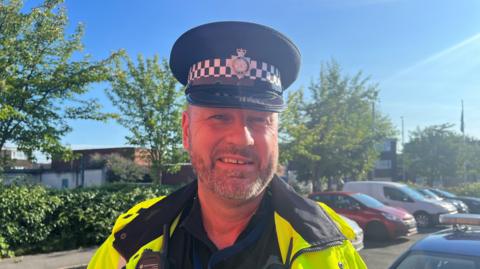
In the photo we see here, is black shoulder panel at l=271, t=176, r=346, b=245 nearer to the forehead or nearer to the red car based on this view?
the forehead

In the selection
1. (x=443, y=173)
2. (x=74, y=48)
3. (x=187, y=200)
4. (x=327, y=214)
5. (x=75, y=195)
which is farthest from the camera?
(x=443, y=173)

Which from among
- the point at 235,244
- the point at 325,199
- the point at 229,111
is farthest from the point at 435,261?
the point at 325,199

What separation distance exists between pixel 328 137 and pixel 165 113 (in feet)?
34.3

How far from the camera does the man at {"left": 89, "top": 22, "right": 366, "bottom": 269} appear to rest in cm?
159

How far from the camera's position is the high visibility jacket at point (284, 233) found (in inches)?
59.9

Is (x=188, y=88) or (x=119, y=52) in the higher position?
(x=119, y=52)

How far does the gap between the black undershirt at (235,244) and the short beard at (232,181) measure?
0.74ft

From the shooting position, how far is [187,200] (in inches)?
76.7

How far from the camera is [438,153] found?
35.6 m

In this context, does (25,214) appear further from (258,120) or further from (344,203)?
(258,120)

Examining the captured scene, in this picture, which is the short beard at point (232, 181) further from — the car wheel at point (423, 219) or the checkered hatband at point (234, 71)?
the car wheel at point (423, 219)

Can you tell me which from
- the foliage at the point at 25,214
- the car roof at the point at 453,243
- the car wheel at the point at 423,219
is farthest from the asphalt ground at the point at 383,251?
the foliage at the point at 25,214

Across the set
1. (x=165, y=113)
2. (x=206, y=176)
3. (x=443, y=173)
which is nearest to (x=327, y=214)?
(x=206, y=176)

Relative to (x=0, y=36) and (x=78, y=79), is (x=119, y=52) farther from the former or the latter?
(x=0, y=36)
